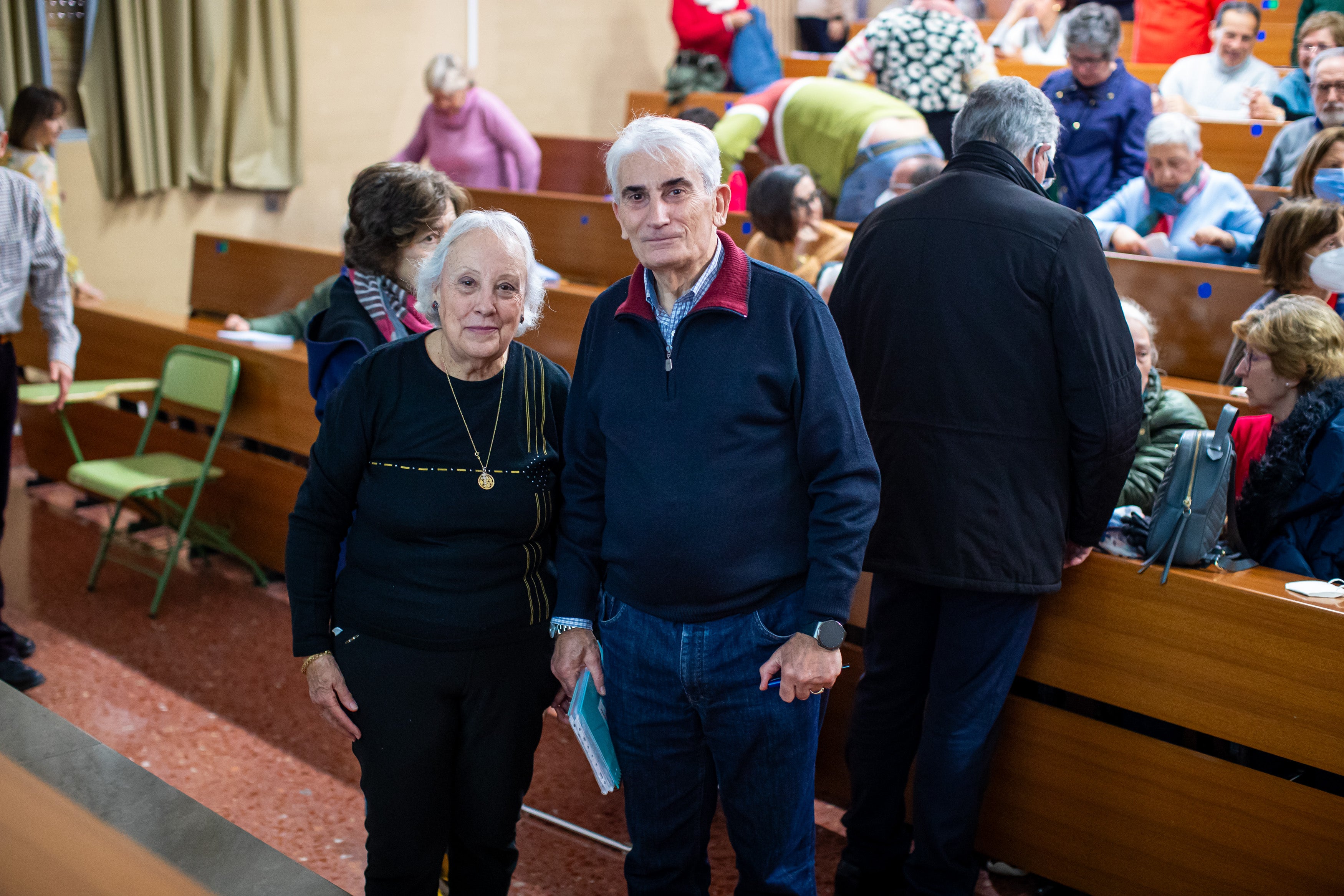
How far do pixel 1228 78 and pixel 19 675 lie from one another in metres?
5.19

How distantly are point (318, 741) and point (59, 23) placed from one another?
15.7 feet

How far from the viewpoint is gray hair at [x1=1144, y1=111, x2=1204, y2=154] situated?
3.28 meters

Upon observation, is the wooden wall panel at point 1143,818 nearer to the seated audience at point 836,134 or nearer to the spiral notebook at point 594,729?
the spiral notebook at point 594,729

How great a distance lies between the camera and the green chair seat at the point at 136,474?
3.67 metres

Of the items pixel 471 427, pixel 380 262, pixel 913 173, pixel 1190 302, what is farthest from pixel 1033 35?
pixel 471 427

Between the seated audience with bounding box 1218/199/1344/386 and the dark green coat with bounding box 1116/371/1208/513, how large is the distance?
31 cm

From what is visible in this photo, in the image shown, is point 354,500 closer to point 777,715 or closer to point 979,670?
point 777,715

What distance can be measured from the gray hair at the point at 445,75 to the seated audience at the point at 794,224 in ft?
6.96

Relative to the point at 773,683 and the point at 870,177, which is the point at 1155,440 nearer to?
the point at 773,683

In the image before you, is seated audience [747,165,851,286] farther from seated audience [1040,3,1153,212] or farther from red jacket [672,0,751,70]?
red jacket [672,0,751,70]

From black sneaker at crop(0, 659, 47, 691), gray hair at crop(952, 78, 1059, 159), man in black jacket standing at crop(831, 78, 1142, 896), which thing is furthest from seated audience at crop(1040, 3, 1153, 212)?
black sneaker at crop(0, 659, 47, 691)

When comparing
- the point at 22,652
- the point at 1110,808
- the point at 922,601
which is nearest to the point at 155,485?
the point at 22,652

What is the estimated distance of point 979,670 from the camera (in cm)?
205

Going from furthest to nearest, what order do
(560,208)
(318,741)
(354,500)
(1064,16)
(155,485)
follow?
1. (1064,16)
2. (560,208)
3. (155,485)
4. (318,741)
5. (354,500)
